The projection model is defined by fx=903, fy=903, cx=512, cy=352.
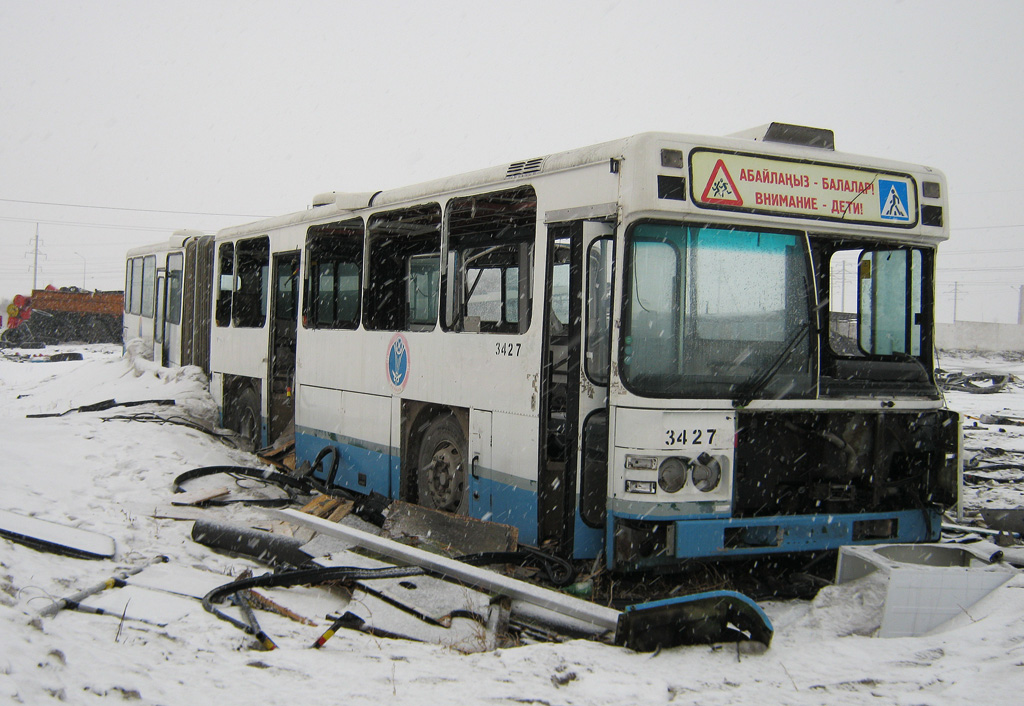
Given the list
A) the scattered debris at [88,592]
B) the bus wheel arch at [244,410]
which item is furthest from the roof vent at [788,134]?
the bus wheel arch at [244,410]

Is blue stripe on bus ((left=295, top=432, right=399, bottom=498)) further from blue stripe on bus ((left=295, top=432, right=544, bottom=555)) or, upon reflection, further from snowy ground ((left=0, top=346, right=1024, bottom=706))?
snowy ground ((left=0, top=346, right=1024, bottom=706))

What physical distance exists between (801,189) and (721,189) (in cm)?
65

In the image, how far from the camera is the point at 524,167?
6.71 meters

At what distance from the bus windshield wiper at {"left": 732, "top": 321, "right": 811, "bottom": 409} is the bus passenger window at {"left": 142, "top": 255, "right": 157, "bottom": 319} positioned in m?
15.9

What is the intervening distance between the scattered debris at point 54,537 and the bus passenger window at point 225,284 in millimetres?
6464

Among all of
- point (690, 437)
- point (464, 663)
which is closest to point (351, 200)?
point (690, 437)

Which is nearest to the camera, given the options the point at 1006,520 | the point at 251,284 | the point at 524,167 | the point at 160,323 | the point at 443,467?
the point at 524,167

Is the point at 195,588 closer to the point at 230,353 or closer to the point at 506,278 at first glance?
the point at 506,278

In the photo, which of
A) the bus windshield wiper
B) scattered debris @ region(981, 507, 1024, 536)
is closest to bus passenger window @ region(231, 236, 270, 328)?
the bus windshield wiper

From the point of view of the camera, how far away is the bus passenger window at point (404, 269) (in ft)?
26.2

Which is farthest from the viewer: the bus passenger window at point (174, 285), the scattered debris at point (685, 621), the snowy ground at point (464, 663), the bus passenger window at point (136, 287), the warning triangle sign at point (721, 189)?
the bus passenger window at point (136, 287)

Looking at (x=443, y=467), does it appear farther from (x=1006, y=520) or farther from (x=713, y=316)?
(x=1006, y=520)

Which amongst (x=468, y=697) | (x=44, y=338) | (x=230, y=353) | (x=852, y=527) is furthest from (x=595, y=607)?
(x=44, y=338)

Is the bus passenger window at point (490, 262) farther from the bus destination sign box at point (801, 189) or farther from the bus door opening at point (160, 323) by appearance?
the bus door opening at point (160, 323)
